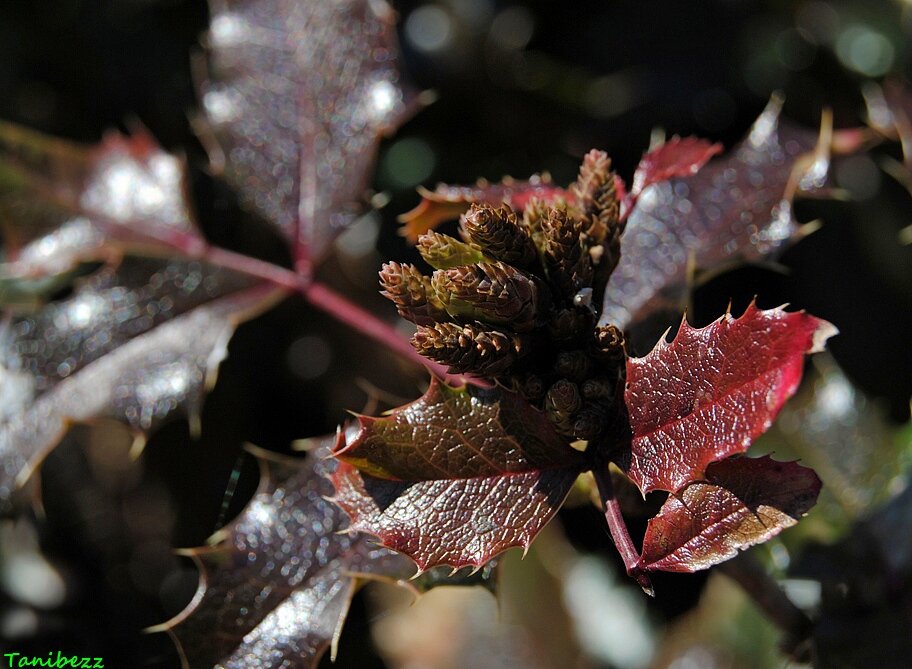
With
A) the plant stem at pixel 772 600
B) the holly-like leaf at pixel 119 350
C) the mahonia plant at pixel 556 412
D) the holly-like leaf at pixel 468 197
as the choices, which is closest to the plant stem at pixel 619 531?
the mahonia plant at pixel 556 412

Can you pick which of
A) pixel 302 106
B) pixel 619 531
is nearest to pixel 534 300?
pixel 619 531

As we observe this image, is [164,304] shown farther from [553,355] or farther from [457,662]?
[457,662]

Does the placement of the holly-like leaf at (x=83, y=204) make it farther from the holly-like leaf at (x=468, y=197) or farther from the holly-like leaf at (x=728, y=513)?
the holly-like leaf at (x=728, y=513)

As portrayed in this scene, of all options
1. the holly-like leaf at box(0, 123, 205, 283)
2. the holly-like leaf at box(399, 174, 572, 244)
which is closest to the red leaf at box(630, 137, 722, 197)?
the holly-like leaf at box(399, 174, 572, 244)

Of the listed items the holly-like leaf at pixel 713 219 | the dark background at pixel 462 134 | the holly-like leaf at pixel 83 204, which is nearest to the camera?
the holly-like leaf at pixel 713 219

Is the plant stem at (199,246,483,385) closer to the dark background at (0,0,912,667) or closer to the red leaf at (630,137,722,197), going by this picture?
the dark background at (0,0,912,667)

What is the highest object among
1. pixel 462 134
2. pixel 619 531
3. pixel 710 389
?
pixel 710 389

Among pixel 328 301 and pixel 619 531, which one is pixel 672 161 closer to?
pixel 619 531
